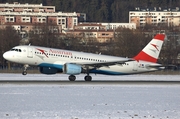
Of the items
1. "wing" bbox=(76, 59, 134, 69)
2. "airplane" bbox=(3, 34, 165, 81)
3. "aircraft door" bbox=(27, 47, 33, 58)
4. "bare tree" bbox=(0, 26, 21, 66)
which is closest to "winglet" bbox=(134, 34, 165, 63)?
"airplane" bbox=(3, 34, 165, 81)

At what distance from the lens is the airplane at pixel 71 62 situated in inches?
2393

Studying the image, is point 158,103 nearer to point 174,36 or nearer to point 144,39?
point 144,39

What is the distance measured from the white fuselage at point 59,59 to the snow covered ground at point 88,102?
7456 mm

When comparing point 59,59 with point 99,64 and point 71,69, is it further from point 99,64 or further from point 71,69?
point 99,64

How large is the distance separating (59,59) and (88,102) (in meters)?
20.9

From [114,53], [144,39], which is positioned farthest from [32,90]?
[144,39]

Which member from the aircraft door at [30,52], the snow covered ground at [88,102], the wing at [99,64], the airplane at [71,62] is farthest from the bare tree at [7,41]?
the snow covered ground at [88,102]

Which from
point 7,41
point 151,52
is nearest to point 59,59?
point 151,52

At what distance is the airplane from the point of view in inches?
2393

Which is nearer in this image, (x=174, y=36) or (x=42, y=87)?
(x=42, y=87)

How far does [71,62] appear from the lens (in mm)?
61781

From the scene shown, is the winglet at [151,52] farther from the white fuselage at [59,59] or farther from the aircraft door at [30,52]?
the aircraft door at [30,52]

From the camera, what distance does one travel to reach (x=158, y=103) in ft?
133

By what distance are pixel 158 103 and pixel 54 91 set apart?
30.7 ft
